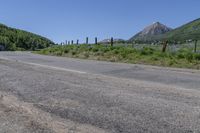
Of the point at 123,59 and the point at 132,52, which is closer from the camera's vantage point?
the point at 123,59

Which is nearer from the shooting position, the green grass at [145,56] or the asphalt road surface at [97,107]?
the asphalt road surface at [97,107]

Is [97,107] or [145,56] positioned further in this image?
[145,56]

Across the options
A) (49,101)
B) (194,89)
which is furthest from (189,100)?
(49,101)

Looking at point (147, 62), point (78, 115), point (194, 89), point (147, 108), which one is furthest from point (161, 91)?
point (147, 62)

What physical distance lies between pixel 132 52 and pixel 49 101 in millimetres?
19425

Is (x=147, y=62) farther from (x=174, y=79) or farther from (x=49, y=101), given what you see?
(x=49, y=101)

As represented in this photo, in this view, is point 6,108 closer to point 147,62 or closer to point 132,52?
point 147,62

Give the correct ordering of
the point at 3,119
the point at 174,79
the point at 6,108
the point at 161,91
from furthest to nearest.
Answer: the point at 174,79, the point at 161,91, the point at 6,108, the point at 3,119

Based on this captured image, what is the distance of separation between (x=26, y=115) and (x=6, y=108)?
0.90m

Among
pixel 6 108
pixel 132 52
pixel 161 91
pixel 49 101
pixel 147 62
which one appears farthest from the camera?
pixel 132 52

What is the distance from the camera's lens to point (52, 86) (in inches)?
453

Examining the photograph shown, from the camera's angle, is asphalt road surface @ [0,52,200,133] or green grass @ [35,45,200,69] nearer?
asphalt road surface @ [0,52,200,133]

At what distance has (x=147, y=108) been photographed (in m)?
8.15

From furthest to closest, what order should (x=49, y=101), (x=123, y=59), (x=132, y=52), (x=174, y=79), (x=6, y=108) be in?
(x=132, y=52) < (x=123, y=59) < (x=174, y=79) < (x=49, y=101) < (x=6, y=108)
